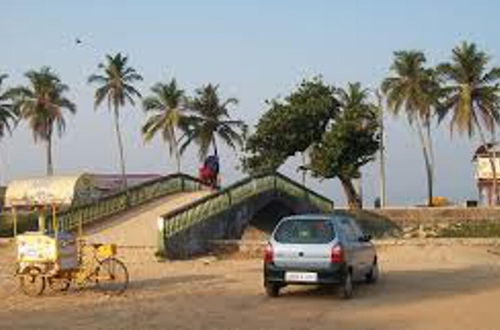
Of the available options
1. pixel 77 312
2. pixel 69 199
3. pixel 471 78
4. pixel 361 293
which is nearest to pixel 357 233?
pixel 361 293

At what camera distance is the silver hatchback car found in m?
17.3

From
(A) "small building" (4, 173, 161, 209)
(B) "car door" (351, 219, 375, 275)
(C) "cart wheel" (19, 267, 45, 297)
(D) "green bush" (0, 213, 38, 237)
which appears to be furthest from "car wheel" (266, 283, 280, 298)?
(A) "small building" (4, 173, 161, 209)

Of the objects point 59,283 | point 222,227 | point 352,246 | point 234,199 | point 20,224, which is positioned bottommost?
point 59,283

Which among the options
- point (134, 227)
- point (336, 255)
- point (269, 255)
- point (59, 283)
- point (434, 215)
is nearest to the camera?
point (336, 255)

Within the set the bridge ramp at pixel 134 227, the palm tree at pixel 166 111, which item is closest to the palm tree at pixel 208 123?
the palm tree at pixel 166 111

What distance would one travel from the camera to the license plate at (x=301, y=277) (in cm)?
1728

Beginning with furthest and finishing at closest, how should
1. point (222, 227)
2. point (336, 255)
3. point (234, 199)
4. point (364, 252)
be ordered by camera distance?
1. point (234, 199)
2. point (222, 227)
3. point (364, 252)
4. point (336, 255)

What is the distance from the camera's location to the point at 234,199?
125 feet

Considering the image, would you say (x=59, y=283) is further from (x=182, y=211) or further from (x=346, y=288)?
(x=182, y=211)

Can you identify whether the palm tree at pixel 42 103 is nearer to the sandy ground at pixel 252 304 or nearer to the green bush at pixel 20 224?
the green bush at pixel 20 224

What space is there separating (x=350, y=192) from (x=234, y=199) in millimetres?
26565

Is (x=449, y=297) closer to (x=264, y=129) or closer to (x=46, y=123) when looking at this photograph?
(x=264, y=129)

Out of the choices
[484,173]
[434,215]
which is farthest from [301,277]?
[484,173]

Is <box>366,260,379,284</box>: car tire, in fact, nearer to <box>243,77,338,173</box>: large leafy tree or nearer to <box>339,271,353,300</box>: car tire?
<box>339,271,353,300</box>: car tire
